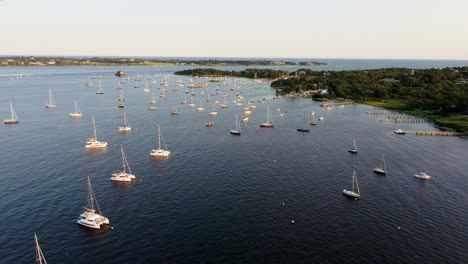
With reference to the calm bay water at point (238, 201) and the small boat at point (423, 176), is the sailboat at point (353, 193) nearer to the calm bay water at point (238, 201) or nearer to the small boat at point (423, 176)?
the calm bay water at point (238, 201)

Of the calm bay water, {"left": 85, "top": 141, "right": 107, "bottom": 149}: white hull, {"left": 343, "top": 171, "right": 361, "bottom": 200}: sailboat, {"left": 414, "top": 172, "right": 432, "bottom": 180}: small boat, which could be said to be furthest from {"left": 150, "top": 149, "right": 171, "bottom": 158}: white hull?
{"left": 414, "top": 172, "right": 432, "bottom": 180}: small boat

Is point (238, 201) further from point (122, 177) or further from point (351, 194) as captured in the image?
point (122, 177)

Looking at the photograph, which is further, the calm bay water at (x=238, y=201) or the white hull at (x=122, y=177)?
the white hull at (x=122, y=177)

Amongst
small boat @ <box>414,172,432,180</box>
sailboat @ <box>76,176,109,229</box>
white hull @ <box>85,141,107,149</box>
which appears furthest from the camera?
white hull @ <box>85,141,107,149</box>

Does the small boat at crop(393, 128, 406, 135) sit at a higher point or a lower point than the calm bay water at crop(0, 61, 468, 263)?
higher

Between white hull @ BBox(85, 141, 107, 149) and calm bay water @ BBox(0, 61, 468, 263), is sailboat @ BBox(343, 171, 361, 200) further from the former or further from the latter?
white hull @ BBox(85, 141, 107, 149)

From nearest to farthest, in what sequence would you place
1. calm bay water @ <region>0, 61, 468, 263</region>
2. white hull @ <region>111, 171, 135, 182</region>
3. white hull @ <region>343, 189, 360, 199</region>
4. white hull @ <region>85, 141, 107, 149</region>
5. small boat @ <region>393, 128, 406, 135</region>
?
calm bay water @ <region>0, 61, 468, 263</region>
white hull @ <region>343, 189, 360, 199</region>
white hull @ <region>111, 171, 135, 182</region>
white hull @ <region>85, 141, 107, 149</region>
small boat @ <region>393, 128, 406, 135</region>

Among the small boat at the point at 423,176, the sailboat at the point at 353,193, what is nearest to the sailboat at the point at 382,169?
the small boat at the point at 423,176

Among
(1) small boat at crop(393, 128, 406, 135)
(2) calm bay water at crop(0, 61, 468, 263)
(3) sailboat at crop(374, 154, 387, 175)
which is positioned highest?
(1) small boat at crop(393, 128, 406, 135)

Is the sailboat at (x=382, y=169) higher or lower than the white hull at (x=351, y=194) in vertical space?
higher

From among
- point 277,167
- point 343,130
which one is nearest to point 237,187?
point 277,167
